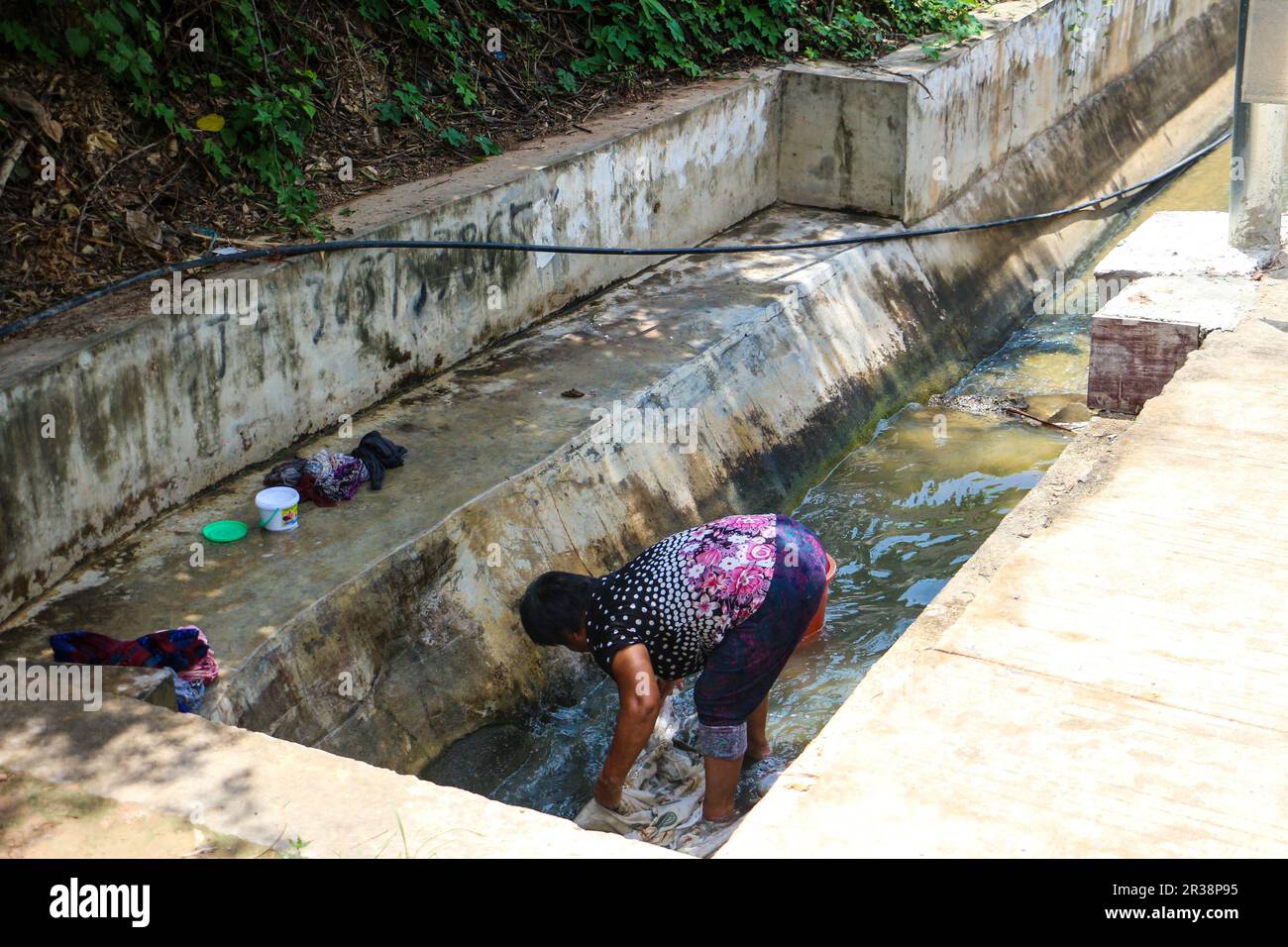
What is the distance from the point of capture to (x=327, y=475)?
673cm

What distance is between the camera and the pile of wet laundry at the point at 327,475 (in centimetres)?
672

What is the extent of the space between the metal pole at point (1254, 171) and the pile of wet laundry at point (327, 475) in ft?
16.8

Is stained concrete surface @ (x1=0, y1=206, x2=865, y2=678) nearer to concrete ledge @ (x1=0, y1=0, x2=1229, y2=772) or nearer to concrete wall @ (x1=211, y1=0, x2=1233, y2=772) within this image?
A: concrete ledge @ (x1=0, y1=0, x2=1229, y2=772)

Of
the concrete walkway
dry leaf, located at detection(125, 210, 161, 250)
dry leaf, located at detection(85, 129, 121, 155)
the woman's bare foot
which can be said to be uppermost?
dry leaf, located at detection(85, 129, 121, 155)

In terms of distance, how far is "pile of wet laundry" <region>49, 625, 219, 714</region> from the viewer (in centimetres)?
527

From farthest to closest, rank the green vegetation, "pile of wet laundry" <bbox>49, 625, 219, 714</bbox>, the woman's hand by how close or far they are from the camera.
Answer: the green vegetation, the woman's hand, "pile of wet laundry" <bbox>49, 625, 219, 714</bbox>

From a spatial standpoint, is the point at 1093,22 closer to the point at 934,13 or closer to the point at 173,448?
the point at 934,13

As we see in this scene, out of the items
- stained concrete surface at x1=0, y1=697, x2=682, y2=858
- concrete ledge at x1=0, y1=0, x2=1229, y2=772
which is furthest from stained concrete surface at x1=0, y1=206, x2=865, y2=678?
stained concrete surface at x1=0, y1=697, x2=682, y2=858

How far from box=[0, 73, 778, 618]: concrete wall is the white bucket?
0.50 metres

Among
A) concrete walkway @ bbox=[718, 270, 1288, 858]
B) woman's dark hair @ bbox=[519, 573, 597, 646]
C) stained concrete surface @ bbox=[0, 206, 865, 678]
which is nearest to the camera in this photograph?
concrete walkway @ bbox=[718, 270, 1288, 858]

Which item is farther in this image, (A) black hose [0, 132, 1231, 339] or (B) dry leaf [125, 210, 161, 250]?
(B) dry leaf [125, 210, 161, 250]
